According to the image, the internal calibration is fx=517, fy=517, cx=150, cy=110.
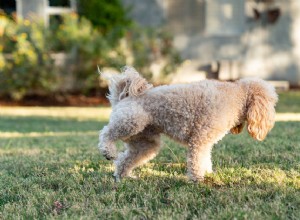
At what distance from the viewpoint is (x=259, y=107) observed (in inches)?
180

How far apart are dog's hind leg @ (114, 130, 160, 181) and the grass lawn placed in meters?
0.16

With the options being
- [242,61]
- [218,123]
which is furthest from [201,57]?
[218,123]

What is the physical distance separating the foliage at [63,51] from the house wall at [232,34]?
2171 millimetres

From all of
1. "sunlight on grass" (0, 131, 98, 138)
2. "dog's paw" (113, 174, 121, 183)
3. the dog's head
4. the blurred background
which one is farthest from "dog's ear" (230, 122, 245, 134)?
the blurred background

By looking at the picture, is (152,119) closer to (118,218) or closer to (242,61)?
(118,218)

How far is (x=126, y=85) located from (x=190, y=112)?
25.2 inches

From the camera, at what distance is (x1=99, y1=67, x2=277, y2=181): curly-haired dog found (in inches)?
176

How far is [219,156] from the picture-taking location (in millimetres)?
5805

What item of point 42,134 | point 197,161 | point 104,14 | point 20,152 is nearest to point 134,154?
point 197,161

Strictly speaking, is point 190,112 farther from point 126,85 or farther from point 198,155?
point 126,85

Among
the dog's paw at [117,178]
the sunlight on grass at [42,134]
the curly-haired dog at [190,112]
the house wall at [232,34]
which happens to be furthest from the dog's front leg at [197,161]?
the house wall at [232,34]

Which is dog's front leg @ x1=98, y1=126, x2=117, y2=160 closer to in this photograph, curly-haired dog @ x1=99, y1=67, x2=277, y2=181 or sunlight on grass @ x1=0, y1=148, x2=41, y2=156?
curly-haired dog @ x1=99, y1=67, x2=277, y2=181

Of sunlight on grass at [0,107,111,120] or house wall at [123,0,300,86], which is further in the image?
house wall at [123,0,300,86]

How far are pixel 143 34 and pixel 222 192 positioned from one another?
10446 mm
